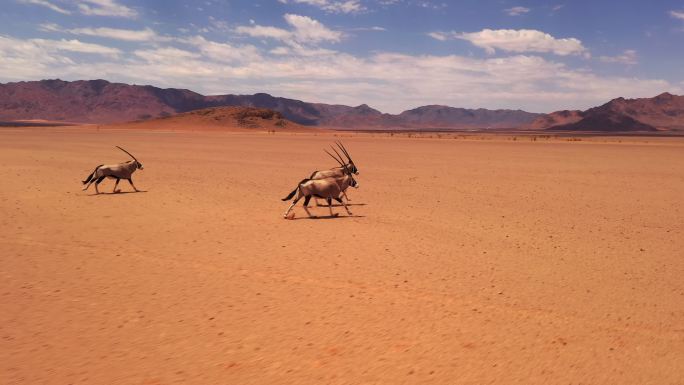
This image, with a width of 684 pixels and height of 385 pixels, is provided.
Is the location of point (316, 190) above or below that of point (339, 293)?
above

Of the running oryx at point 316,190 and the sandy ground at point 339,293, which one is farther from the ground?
the running oryx at point 316,190

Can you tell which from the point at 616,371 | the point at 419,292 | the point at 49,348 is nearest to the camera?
the point at 616,371

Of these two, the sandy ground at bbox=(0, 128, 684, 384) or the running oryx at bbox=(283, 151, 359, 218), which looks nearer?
the sandy ground at bbox=(0, 128, 684, 384)

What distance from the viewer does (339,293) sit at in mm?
6637

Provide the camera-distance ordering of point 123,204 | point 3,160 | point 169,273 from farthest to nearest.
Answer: point 3,160
point 123,204
point 169,273

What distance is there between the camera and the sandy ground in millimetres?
4750

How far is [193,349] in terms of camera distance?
5027mm

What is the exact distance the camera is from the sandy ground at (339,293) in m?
4.75

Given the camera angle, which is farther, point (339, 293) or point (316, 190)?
point (316, 190)

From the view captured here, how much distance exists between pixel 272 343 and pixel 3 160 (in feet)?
88.0

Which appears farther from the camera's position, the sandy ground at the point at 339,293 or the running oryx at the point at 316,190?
the running oryx at the point at 316,190

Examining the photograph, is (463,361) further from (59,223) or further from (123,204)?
(123,204)

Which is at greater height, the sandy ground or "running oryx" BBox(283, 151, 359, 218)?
"running oryx" BBox(283, 151, 359, 218)

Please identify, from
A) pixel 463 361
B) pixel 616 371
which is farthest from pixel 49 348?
pixel 616 371
